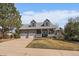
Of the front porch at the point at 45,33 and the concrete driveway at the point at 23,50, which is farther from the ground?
the front porch at the point at 45,33

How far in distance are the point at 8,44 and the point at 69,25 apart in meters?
1.22

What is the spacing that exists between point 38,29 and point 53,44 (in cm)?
40

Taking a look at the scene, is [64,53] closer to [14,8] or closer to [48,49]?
[48,49]

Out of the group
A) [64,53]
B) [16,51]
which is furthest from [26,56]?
[64,53]

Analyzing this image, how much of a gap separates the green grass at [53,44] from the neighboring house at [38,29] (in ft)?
0.38

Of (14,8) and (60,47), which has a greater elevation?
(14,8)

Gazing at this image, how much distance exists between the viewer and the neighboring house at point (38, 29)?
22.0 feet

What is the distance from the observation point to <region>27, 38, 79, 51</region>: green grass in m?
6.72

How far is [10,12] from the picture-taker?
7082 millimetres

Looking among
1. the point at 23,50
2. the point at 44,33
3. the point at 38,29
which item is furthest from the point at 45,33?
the point at 23,50

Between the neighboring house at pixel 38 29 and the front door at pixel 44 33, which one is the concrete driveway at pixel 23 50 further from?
the front door at pixel 44 33

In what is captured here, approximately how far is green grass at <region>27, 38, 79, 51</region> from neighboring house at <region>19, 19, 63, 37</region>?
4.5 inches

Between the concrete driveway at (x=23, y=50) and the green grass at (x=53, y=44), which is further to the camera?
the green grass at (x=53, y=44)

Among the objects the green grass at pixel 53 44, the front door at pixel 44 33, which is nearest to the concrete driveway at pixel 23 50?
the green grass at pixel 53 44
